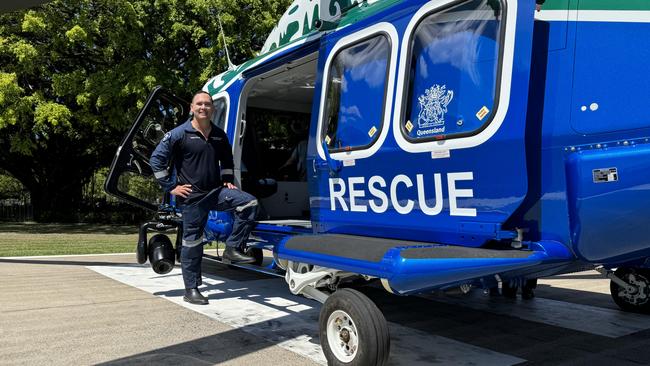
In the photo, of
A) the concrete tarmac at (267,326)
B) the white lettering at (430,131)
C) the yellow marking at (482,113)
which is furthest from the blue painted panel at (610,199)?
the concrete tarmac at (267,326)

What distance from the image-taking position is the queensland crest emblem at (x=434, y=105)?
335cm

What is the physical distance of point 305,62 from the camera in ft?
17.7

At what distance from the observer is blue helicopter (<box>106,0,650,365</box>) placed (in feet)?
9.32

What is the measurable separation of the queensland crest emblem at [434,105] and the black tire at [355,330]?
3.92 ft

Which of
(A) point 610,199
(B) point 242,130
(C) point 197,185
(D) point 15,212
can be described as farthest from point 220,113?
(D) point 15,212

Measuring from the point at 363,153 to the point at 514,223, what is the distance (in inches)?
47.7

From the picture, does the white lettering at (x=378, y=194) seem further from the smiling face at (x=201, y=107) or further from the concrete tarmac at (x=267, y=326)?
the smiling face at (x=201, y=107)

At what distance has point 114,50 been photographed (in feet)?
56.6

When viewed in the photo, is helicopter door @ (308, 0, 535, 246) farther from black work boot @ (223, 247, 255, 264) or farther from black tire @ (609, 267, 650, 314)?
black tire @ (609, 267, 650, 314)

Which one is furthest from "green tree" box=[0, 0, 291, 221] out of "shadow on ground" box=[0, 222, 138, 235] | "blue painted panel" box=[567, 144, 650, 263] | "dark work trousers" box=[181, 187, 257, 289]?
"blue painted panel" box=[567, 144, 650, 263]

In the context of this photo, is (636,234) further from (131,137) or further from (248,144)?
(131,137)

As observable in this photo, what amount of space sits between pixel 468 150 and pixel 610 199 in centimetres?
80

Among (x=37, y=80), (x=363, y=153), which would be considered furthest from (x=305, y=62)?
(x=37, y=80)

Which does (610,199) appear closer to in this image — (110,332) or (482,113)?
(482,113)
